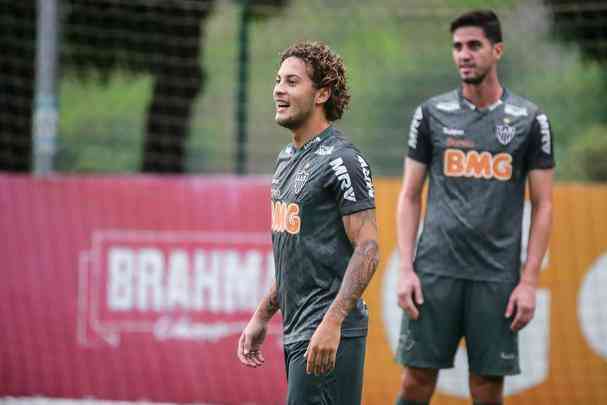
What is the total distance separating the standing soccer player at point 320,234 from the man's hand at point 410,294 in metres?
1.44

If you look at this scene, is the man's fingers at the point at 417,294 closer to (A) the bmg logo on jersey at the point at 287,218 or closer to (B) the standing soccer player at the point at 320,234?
(B) the standing soccer player at the point at 320,234

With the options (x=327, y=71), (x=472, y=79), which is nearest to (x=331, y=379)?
(x=327, y=71)

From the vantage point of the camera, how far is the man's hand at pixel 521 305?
6493mm

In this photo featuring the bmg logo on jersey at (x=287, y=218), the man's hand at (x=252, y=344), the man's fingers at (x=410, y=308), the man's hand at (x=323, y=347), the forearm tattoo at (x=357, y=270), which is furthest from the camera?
the man's fingers at (x=410, y=308)

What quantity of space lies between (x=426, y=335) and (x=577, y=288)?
8.57 feet

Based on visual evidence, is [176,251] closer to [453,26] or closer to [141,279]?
[141,279]

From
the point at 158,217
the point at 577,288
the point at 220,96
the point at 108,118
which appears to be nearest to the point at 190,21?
the point at 158,217

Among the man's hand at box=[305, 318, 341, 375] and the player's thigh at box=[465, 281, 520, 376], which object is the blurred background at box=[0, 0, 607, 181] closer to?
the player's thigh at box=[465, 281, 520, 376]

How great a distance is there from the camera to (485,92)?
6734 mm

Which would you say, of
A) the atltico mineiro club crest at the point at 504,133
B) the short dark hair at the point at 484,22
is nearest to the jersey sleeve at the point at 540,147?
the atltico mineiro club crest at the point at 504,133

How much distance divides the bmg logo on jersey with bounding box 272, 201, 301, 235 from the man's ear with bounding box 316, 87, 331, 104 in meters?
0.48

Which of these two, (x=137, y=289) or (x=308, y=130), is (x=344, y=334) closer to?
(x=308, y=130)

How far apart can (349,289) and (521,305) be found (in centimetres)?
190

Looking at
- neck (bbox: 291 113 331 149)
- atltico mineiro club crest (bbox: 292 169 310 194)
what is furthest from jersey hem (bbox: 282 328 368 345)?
neck (bbox: 291 113 331 149)
